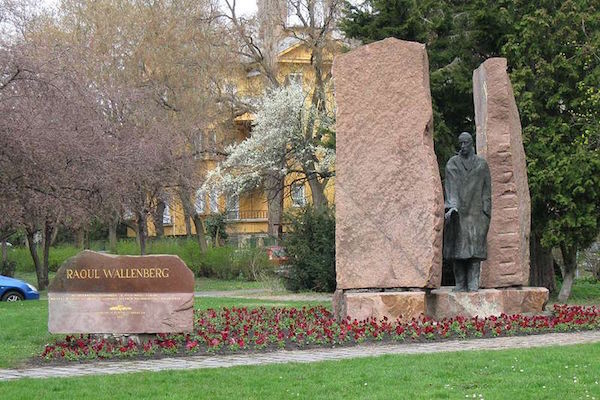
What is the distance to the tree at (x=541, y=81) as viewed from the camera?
21.1 metres

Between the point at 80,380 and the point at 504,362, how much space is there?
14.5ft

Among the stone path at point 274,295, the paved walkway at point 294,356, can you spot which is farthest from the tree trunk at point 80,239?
the paved walkway at point 294,356

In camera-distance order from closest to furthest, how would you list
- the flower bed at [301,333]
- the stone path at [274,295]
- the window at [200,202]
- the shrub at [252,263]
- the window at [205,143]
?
1. the flower bed at [301,333]
2. the stone path at [274,295]
3. the shrub at [252,263]
4. the window at [205,143]
5. the window at [200,202]

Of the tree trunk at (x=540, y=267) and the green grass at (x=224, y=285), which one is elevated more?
the tree trunk at (x=540, y=267)

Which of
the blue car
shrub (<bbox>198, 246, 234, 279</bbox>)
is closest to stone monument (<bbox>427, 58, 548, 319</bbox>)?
the blue car

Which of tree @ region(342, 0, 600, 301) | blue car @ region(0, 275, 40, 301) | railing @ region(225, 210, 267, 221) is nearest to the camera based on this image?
tree @ region(342, 0, 600, 301)

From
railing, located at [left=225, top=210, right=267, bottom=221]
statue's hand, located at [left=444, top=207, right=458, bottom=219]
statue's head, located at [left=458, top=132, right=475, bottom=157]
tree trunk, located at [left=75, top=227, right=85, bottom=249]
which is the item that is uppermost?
railing, located at [left=225, top=210, right=267, bottom=221]

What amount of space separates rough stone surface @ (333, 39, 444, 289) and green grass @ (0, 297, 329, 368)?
476cm

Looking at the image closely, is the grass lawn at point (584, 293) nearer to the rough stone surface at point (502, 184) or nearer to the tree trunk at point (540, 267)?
the tree trunk at point (540, 267)

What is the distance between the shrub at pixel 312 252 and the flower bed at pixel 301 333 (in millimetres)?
11732

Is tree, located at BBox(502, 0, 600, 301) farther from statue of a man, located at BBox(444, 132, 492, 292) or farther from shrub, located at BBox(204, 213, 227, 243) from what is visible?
shrub, located at BBox(204, 213, 227, 243)

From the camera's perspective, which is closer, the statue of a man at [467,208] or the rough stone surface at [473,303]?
the rough stone surface at [473,303]

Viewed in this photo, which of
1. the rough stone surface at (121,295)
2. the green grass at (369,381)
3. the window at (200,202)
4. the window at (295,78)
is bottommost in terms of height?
the green grass at (369,381)

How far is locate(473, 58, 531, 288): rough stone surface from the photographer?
15930 mm
